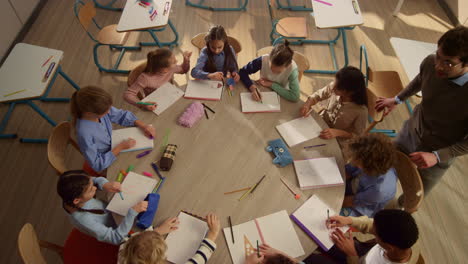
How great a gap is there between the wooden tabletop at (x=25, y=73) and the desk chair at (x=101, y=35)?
579mm

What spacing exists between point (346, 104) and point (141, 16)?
8.02 feet

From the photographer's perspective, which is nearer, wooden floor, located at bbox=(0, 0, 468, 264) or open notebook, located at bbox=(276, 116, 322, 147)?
open notebook, located at bbox=(276, 116, 322, 147)

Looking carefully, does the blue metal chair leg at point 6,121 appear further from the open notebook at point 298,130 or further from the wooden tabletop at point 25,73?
the open notebook at point 298,130

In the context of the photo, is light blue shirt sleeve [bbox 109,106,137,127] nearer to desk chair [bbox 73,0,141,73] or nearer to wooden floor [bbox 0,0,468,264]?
wooden floor [bbox 0,0,468,264]

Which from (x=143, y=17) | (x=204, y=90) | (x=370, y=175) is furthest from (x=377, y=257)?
(x=143, y=17)

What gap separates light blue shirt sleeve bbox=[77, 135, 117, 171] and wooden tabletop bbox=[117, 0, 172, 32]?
5.21 ft

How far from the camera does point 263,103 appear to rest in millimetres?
2258

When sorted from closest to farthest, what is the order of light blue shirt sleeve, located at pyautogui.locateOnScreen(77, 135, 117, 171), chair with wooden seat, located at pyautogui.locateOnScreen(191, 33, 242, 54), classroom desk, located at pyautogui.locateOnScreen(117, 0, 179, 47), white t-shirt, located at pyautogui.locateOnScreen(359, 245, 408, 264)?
white t-shirt, located at pyautogui.locateOnScreen(359, 245, 408, 264), light blue shirt sleeve, located at pyautogui.locateOnScreen(77, 135, 117, 171), chair with wooden seat, located at pyautogui.locateOnScreen(191, 33, 242, 54), classroom desk, located at pyautogui.locateOnScreen(117, 0, 179, 47)

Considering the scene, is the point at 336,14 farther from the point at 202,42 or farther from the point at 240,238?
the point at 240,238

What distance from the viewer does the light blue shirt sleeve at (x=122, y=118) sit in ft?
7.11

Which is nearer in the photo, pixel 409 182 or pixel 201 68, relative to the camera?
pixel 409 182

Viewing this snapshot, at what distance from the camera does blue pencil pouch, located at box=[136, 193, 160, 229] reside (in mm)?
1636

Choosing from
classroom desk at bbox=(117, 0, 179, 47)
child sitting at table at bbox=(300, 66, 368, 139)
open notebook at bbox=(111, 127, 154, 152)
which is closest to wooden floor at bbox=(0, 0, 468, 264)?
classroom desk at bbox=(117, 0, 179, 47)

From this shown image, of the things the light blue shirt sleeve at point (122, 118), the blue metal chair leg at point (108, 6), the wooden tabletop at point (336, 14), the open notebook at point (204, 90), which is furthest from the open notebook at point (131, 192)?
the blue metal chair leg at point (108, 6)
